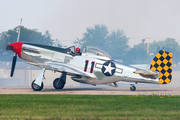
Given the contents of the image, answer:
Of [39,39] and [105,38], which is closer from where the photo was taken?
[39,39]

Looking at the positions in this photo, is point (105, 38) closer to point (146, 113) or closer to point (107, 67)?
point (107, 67)

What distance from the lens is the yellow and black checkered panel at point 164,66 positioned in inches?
720

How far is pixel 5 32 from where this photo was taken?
89.1m

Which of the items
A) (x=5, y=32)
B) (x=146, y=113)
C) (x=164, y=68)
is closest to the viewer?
(x=146, y=113)

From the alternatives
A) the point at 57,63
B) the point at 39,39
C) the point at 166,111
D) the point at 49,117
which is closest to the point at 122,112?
the point at 166,111

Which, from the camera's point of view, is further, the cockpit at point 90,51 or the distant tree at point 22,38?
the distant tree at point 22,38

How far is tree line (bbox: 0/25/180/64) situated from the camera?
88.2 m

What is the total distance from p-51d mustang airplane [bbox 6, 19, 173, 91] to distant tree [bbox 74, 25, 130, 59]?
79.7 m

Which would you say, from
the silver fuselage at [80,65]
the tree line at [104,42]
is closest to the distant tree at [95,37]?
the tree line at [104,42]

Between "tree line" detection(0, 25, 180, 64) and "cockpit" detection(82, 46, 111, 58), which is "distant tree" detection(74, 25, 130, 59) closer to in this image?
"tree line" detection(0, 25, 180, 64)

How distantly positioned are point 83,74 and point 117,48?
83.3 meters

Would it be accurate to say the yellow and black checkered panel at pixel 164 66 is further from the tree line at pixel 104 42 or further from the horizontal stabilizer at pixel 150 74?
the tree line at pixel 104 42

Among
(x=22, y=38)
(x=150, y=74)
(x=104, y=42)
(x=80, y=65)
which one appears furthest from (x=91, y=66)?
(x=104, y=42)

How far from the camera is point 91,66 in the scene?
1917 centimetres
